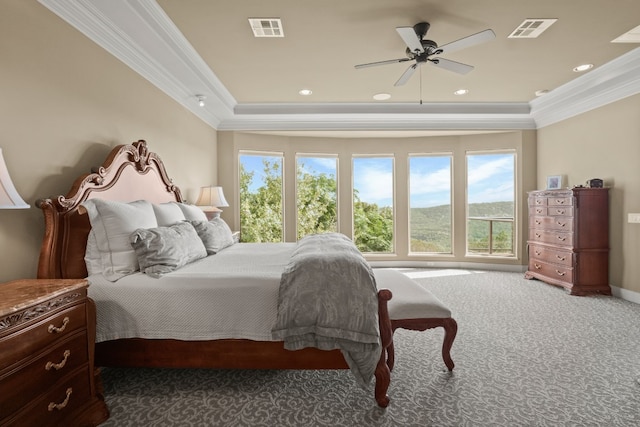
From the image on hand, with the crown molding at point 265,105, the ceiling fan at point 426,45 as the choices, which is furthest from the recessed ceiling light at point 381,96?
the ceiling fan at point 426,45

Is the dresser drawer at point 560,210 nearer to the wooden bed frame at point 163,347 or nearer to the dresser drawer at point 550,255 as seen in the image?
the dresser drawer at point 550,255

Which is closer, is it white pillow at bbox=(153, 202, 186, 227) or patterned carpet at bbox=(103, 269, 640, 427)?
patterned carpet at bbox=(103, 269, 640, 427)

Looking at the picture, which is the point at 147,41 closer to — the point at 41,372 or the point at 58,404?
the point at 41,372

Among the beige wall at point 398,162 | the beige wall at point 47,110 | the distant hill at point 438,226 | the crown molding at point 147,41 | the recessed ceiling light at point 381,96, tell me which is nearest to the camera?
the beige wall at point 47,110

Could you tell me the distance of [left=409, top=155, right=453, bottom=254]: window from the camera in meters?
6.68

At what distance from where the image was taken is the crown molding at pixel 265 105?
2.73m

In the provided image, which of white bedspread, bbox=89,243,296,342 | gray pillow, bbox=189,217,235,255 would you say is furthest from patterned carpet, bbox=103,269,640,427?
gray pillow, bbox=189,217,235,255

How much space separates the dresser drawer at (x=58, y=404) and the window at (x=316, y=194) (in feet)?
15.8

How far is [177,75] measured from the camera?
12.7 feet

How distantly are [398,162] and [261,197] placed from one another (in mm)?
Result: 2739

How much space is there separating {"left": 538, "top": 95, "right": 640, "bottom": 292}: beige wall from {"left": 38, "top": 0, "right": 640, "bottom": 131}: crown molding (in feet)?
0.70

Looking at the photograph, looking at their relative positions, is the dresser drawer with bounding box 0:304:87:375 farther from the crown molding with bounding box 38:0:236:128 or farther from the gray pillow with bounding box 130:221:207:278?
the crown molding with bounding box 38:0:236:128

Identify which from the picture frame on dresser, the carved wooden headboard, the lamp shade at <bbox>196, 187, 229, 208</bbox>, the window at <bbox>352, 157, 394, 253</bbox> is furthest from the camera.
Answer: the window at <bbox>352, 157, 394, 253</bbox>

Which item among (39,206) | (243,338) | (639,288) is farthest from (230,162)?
(639,288)
